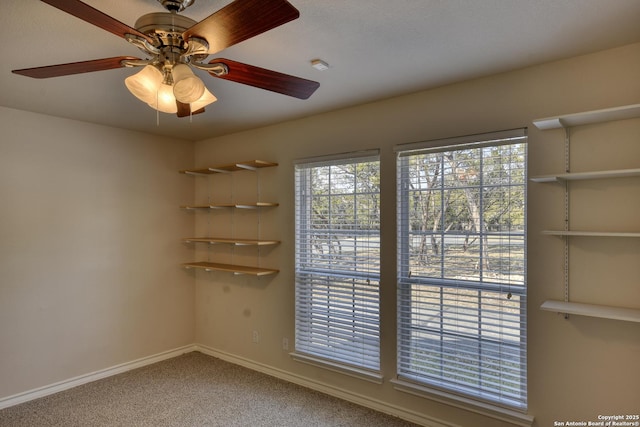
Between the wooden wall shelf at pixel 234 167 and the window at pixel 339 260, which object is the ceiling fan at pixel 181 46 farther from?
the wooden wall shelf at pixel 234 167

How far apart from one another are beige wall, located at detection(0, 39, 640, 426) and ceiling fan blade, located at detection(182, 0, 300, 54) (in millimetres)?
1763

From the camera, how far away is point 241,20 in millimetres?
1185

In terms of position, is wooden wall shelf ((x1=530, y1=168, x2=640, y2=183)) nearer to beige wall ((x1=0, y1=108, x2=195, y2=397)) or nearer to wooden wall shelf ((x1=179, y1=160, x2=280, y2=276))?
wooden wall shelf ((x1=179, y1=160, x2=280, y2=276))

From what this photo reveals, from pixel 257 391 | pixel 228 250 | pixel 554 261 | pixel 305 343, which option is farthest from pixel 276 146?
pixel 554 261

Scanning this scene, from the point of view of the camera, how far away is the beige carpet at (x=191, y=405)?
9.13ft

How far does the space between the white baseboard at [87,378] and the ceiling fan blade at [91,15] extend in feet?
10.8

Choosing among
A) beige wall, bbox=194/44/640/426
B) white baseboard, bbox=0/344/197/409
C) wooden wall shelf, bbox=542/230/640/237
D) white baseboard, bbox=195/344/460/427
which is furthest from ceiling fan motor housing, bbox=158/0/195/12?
white baseboard, bbox=0/344/197/409

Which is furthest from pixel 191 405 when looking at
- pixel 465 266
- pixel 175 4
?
pixel 175 4

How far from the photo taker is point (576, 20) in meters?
1.74

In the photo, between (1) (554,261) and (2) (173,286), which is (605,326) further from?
(2) (173,286)

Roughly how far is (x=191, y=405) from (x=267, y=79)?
104 inches

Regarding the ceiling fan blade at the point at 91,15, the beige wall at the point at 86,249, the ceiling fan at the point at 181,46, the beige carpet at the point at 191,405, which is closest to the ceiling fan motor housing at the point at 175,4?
the ceiling fan at the point at 181,46

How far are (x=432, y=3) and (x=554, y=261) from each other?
160cm

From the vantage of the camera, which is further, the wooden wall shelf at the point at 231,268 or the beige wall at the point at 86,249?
the wooden wall shelf at the point at 231,268
